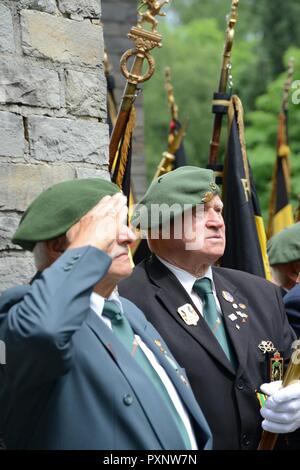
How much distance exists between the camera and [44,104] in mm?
3768

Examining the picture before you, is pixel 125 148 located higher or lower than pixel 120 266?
higher

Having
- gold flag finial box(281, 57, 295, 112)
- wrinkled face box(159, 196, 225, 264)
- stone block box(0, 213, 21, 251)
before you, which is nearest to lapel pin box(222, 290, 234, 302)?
wrinkled face box(159, 196, 225, 264)

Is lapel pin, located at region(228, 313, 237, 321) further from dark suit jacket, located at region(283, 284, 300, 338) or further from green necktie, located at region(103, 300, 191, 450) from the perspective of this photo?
green necktie, located at region(103, 300, 191, 450)

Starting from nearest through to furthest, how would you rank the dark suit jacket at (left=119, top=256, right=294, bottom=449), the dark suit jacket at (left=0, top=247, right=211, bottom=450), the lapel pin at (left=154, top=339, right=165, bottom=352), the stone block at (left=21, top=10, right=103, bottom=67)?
the dark suit jacket at (left=0, top=247, right=211, bottom=450), the lapel pin at (left=154, top=339, right=165, bottom=352), the dark suit jacket at (left=119, top=256, right=294, bottom=449), the stone block at (left=21, top=10, right=103, bottom=67)

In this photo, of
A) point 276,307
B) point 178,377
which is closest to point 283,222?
point 276,307

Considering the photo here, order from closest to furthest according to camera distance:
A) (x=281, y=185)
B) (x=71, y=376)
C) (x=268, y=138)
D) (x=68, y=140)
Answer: (x=71, y=376) → (x=68, y=140) → (x=281, y=185) → (x=268, y=138)

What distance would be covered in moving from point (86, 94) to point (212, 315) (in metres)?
1.12

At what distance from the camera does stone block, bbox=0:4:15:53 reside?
11.9 ft

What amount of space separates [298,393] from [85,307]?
1032 millimetres

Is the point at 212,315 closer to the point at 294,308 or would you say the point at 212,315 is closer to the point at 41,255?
the point at 294,308

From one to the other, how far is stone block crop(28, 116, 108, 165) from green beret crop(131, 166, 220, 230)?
33cm

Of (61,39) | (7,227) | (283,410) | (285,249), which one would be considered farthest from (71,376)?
(285,249)

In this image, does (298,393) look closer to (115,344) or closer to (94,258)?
(115,344)

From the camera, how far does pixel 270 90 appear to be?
762 inches
